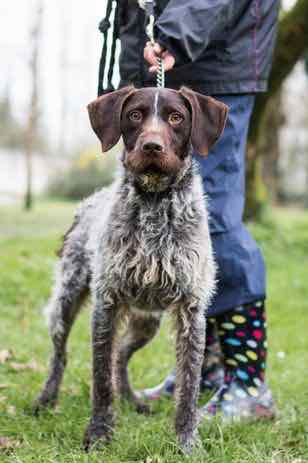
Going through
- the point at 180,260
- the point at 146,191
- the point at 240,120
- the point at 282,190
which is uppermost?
the point at 240,120

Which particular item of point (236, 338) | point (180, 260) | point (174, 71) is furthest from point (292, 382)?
point (174, 71)

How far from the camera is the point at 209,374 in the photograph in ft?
15.3

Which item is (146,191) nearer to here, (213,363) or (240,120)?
(240,120)

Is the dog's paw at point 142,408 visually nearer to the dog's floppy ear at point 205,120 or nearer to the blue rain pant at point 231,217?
the blue rain pant at point 231,217

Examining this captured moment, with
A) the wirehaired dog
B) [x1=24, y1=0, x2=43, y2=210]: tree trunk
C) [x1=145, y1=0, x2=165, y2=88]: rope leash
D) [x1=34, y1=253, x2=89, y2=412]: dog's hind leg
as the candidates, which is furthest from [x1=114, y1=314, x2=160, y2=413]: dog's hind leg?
[x1=24, y1=0, x2=43, y2=210]: tree trunk

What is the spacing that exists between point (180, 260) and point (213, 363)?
1430 mm

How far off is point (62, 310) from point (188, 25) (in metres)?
1.93

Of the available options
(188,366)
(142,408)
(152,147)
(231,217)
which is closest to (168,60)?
(152,147)

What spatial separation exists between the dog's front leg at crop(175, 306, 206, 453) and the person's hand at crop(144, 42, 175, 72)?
47.9 inches

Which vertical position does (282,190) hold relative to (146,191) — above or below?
below

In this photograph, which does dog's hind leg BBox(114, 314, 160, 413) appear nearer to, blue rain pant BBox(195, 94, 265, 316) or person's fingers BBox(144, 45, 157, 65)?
blue rain pant BBox(195, 94, 265, 316)

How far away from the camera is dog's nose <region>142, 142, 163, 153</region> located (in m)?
3.12

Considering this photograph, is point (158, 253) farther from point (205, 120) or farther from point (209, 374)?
A: point (209, 374)

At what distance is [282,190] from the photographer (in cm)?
3153
